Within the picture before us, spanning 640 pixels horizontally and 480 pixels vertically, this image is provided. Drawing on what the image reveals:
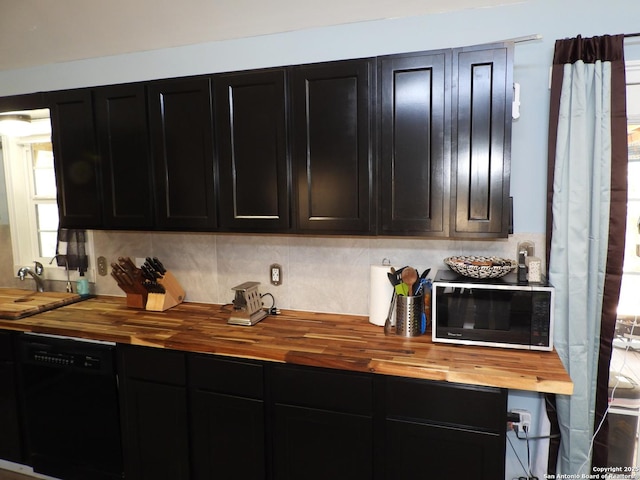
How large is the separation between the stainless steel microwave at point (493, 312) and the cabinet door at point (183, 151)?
1291 millimetres

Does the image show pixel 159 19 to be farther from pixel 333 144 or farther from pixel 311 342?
pixel 311 342

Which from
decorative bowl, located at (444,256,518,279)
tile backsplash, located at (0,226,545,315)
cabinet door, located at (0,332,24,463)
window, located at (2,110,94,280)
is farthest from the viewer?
window, located at (2,110,94,280)

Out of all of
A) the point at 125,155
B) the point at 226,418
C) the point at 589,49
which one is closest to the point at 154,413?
the point at 226,418

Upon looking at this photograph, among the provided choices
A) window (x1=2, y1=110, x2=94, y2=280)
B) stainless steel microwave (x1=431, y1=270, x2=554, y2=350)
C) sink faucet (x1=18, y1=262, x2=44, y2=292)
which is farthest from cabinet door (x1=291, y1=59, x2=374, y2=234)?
sink faucet (x1=18, y1=262, x2=44, y2=292)

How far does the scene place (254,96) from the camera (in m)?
2.06

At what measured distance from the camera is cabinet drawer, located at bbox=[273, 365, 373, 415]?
1737 millimetres

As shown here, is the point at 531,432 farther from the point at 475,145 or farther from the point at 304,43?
the point at 304,43

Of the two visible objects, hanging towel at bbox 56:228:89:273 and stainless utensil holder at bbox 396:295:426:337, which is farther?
hanging towel at bbox 56:228:89:273

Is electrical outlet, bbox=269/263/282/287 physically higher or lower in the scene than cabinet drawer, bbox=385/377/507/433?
higher

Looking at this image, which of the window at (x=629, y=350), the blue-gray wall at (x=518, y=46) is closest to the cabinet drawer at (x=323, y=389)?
the blue-gray wall at (x=518, y=46)

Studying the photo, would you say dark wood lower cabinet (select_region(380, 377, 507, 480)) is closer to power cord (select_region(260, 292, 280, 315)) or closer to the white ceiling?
power cord (select_region(260, 292, 280, 315))

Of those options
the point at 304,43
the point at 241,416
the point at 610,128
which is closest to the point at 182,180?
the point at 304,43

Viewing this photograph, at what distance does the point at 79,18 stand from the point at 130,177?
0.97m

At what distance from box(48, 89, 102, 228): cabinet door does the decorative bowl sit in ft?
6.80
